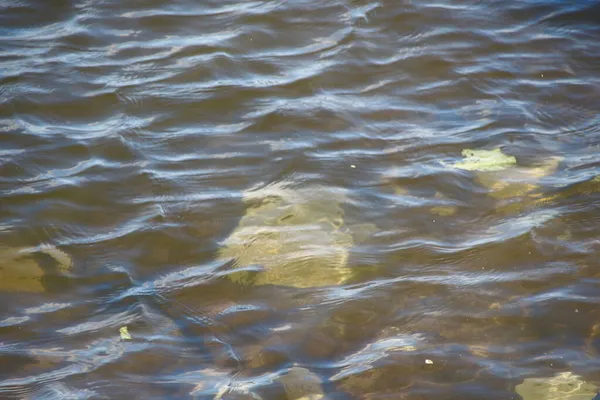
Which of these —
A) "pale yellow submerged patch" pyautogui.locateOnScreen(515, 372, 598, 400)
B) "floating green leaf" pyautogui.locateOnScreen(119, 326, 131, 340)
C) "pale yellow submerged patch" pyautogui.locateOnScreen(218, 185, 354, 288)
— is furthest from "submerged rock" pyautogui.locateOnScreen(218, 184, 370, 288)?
"pale yellow submerged patch" pyautogui.locateOnScreen(515, 372, 598, 400)

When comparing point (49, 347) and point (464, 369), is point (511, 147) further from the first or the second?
point (49, 347)

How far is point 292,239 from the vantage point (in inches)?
131

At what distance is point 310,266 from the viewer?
125 inches

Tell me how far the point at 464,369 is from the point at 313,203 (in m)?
1.21

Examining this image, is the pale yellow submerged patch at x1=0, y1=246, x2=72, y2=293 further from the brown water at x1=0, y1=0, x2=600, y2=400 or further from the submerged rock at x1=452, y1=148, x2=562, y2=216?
the submerged rock at x1=452, y1=148, x2=562, y2=216

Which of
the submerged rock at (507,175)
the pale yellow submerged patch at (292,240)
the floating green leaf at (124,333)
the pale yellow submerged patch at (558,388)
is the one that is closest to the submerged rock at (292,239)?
the pale yellow submerged patch at (292,240)

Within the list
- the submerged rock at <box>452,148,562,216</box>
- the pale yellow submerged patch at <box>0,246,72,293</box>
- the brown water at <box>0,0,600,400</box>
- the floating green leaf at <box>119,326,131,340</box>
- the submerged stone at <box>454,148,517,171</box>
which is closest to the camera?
the brown water at <box>0,0,600,400</box>

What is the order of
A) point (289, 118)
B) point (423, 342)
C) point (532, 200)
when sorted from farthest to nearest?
point (289, 118)
point (532, 200)
point (423, 342)

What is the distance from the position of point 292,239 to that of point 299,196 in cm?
34

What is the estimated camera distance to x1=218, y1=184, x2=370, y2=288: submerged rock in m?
3.13

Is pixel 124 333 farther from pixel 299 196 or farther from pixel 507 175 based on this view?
pixel 507 175

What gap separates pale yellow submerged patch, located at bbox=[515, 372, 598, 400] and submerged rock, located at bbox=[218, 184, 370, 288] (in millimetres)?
872

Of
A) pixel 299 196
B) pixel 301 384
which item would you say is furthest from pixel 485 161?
pixel 301 384

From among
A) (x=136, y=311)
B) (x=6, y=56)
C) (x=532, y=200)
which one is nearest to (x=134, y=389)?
(x=136, y=311)
